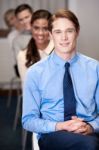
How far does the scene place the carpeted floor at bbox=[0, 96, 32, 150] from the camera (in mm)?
2919

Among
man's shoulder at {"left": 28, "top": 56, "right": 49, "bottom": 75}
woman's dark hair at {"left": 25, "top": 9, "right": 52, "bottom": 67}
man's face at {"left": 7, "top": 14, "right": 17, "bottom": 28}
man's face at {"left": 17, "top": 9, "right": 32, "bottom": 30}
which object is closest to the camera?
man's shoulder at {"left": 28, "top": 56, "right": 49, "bottom": 75}

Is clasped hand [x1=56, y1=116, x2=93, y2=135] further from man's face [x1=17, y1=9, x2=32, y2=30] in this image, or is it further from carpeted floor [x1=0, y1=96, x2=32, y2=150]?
man's face [x1=17, y1=9, x2=32, y2=30]

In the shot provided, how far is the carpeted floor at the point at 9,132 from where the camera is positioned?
9.58ft

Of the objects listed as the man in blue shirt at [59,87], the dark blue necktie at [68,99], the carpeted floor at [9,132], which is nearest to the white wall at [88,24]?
the carpeted floor at [9,132]

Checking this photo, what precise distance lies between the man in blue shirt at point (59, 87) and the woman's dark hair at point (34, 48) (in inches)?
26.0

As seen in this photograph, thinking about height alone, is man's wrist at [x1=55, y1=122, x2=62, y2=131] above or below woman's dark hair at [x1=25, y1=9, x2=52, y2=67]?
below

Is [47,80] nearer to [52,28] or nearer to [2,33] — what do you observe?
[52,28]

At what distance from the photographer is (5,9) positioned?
4805mm

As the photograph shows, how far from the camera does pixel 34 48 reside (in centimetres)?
255

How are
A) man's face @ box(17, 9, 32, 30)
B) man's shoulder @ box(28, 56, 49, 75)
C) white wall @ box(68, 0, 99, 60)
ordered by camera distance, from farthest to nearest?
white wall @ box(68, 0, 99, 60), man's face @ box(17, 9, 32, 30), man's shoulder @ box(28, 56, 49, 75)

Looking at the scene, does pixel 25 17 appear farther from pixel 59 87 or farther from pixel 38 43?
pixel 59 87

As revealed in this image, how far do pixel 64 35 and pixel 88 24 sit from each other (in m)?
2.00

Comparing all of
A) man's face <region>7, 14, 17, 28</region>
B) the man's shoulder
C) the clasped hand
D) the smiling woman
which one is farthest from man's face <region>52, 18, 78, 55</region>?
man's face <region>7, 14, 17, 28</region>

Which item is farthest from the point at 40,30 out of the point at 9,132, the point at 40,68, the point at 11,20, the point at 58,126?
the point at 11,20
